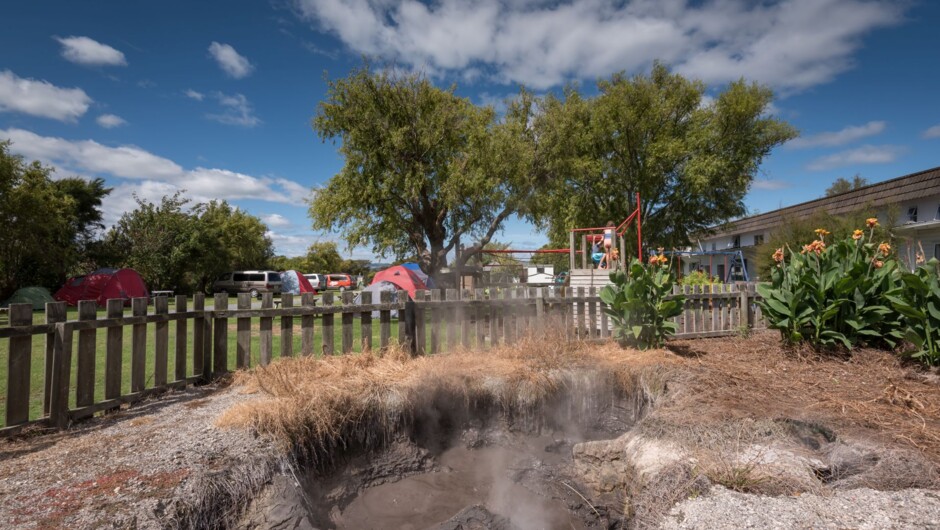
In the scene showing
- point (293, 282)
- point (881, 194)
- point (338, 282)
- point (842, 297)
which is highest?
point (881, 194)

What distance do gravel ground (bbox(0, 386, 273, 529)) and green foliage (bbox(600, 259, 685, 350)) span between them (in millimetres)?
4922

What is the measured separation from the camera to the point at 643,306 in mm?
6750

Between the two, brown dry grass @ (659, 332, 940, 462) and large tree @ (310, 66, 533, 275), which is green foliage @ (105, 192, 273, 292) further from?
brown dry grass @ (659, 332, 940, 462)

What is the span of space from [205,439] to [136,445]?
1.58 feet

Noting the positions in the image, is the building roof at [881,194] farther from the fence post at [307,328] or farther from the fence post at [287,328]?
the fence post at [287,328]

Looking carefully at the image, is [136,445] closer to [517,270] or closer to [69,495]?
[69,495]

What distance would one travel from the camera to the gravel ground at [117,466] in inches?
103

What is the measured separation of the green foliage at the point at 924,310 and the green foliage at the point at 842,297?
0.30 meters

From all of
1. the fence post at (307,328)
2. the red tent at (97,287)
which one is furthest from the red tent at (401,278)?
the red tent at (97,287)

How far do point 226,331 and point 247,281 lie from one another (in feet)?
106

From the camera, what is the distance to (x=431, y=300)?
6.99 m

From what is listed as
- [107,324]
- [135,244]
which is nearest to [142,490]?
[107,324]

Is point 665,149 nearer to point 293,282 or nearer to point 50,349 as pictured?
point 50,349

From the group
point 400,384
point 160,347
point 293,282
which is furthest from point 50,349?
point 293,282
